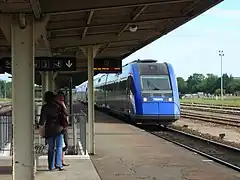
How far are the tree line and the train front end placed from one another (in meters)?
122

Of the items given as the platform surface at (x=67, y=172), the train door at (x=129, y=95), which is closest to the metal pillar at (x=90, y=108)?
the platform surface at (x=67, y=172)

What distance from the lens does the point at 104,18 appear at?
1124 cm

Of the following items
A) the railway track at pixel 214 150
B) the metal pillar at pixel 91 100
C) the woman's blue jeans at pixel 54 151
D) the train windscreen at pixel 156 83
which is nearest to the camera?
the woman's blue jeans at pixel 54 151

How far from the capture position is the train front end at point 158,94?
25.3m

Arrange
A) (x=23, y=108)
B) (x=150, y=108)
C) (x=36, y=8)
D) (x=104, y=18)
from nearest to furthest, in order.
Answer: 1. (x=36, y=8)
2. (x=23, y=108)
3. (x=104, y=18)
4. (x=150, y=108)

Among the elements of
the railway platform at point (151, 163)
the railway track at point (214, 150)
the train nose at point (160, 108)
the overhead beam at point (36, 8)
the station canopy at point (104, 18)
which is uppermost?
the station canopy at point (104, 18)

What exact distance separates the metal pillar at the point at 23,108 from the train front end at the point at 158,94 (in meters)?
17.4

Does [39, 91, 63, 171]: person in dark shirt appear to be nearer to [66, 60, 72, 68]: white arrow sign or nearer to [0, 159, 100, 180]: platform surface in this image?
[0, 159, 100, 180]: platform surface

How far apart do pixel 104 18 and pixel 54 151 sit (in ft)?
10.2

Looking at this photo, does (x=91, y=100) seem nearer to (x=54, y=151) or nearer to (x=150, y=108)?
(x=54, y=151)

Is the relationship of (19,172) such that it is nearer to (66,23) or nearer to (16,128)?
(16,128)

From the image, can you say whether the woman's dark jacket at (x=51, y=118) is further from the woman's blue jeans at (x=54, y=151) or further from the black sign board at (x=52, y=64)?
the black sign board at (x=52, y=64)

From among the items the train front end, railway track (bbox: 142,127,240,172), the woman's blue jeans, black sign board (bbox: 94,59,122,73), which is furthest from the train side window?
the woman's blue jeans

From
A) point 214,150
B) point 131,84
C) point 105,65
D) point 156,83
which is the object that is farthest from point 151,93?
point 105,65
